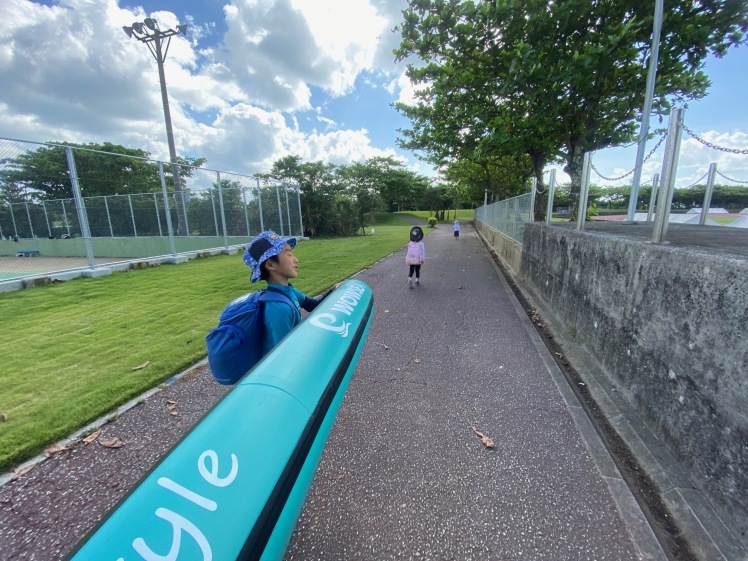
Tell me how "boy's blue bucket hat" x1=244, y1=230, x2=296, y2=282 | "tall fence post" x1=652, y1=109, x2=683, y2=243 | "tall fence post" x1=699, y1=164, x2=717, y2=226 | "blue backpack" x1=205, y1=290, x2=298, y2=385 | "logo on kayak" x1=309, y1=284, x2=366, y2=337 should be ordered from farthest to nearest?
"tall fence post" x1=699, y1=164, x2=717, y2=226 < "tall fence post" x1=652, y1=109, x2=683, y2=243 < "logo on kayak" x1=309, y1=284, x2=366, y2=337 < "boy's blue bucket hat" x1=244, y1=230, x2=296, y2=282 < "blue backpack" x1=205, y1=290, x2=298, y2=385

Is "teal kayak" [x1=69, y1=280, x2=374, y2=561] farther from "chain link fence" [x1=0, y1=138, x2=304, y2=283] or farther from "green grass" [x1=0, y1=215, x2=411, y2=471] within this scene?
"chain link fence" [x1=0, y1=138, x2=304, y2=283]

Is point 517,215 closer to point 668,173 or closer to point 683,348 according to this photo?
point 668,173

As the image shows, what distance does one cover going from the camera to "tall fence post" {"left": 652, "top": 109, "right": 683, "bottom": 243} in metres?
2.80

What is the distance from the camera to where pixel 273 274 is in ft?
7.00

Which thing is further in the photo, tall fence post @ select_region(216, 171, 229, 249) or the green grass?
tall fence post @ select_region(216, 171, 229, 249)

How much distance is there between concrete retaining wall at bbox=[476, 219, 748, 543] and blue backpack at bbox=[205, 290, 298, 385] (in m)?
2.60

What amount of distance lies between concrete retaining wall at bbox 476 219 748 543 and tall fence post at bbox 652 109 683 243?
0.73 feet

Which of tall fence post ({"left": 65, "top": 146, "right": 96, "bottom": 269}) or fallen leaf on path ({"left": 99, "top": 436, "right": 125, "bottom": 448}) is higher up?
tall fence post ({"left": 65, "top": 146, "right": 96, "bottom": 269})

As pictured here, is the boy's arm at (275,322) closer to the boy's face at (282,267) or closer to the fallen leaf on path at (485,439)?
the boy's face at (282,267)

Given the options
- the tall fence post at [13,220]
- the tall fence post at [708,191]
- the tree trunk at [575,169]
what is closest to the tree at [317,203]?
the tall fence post at [13,220]

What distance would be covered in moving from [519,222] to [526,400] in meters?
7.52

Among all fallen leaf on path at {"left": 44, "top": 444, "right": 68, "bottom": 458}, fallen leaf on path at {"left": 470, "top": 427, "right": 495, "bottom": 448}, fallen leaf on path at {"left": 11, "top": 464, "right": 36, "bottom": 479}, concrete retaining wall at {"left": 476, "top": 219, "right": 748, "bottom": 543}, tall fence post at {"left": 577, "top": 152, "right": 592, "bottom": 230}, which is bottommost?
fallen leaf on path at {"left": 470, "top": 427, "right": 495, "bottom": 448}

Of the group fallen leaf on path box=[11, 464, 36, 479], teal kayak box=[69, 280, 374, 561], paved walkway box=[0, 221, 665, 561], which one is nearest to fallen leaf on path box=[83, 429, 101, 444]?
paved walkway box=[0, 221, 665, 561]

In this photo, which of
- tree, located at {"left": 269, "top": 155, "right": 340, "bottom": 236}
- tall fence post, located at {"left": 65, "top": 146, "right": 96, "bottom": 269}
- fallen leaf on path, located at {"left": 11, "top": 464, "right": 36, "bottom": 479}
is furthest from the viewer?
tree, located at {"left": 269, "top": 155, "right": 340, "bottom": 236}
